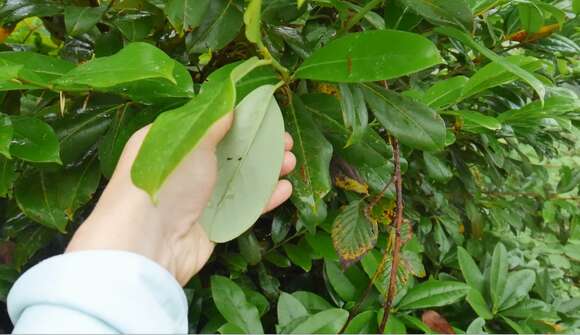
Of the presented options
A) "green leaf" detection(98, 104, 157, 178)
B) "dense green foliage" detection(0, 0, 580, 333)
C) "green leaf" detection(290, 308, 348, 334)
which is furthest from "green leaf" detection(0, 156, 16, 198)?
"green leaf" detection(290, 308, 348, 334)

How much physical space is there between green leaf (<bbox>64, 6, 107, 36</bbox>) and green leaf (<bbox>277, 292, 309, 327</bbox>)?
544mm

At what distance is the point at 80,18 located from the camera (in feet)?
2.23

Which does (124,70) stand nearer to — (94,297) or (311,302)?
(94,297)

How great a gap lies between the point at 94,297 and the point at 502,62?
43 cm

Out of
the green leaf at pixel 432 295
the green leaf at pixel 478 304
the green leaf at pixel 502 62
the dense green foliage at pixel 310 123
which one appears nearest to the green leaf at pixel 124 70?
the dense green foliage at pixel 310 123

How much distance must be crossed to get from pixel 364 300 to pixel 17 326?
0.67 meters

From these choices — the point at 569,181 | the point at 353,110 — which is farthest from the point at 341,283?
the point at 569,181

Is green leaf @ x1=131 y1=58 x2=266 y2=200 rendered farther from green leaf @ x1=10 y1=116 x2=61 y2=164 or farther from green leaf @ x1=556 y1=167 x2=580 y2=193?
green leaf @ x1=556 y1=167 x2=580 y2=193

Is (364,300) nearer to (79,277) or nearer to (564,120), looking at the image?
(564,120)

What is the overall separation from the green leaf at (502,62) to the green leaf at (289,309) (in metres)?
0.52

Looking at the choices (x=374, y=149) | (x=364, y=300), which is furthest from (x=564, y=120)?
(x=364, y=300)

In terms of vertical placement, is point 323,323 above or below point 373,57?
below

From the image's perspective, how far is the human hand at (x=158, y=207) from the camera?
516 mm

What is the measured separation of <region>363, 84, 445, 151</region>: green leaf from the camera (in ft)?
1.97
